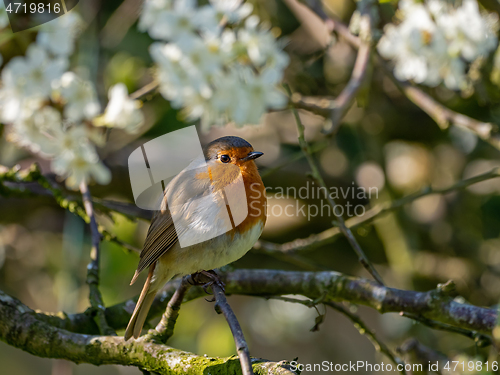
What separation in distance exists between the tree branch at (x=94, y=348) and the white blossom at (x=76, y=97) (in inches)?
35.4

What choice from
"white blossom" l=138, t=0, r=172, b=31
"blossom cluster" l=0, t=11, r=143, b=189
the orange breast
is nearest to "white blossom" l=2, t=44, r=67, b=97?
"blossom cluster" l=0, t=11, r=143, b=189

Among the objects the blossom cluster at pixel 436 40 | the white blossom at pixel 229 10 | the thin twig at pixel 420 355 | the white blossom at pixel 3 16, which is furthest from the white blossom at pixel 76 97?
the thin twig at pixel 420 355

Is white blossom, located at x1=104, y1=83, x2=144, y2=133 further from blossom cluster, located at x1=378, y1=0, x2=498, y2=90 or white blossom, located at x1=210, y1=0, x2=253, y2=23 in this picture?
blossom cluster, located at x1=378, y1=0, x2=498, y2=90

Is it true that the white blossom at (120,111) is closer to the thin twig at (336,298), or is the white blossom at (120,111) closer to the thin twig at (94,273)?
the thin twig at (94,273)

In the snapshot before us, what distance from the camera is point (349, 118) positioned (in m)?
4.99

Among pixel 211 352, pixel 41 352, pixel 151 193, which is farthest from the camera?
pixel 211 352

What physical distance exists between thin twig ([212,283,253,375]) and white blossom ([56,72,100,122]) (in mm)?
996

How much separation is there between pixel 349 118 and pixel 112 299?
2.62 meters

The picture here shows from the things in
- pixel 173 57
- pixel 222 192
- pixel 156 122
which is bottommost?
pixel 222 192

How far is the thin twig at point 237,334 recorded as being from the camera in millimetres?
1591

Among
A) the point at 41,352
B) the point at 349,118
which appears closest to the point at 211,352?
the point at 41,352

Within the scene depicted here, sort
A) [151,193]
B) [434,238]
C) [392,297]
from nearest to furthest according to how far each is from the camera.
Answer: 1. [392,297]
2. [151,193]
3. [434,238]

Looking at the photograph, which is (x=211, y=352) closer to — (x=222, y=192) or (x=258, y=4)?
(x=222, y=192)

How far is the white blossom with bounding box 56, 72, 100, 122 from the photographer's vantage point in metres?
2.44
